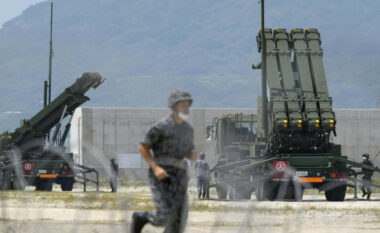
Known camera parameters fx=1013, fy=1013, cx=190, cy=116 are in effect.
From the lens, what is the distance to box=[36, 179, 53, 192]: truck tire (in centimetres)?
3762

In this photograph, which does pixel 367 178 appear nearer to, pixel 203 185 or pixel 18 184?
pixel 203 185

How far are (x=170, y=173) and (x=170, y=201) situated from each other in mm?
283

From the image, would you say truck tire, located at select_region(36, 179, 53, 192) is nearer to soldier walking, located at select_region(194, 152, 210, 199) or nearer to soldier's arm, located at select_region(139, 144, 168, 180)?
soldier walking, located at select_region(194, 152, 210, 199)

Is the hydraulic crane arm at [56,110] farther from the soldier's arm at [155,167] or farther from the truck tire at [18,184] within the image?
the soldier's arm at [155,167]

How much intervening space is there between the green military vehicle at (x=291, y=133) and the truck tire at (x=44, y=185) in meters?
9.11

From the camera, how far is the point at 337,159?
91.4 ft

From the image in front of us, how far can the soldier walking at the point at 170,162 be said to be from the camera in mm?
9930

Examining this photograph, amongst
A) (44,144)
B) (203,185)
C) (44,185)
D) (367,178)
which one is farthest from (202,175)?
(44,144)

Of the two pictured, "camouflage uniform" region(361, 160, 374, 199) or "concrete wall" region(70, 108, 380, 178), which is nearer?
"camouflage uniform" region(361, 160, 374, 199)

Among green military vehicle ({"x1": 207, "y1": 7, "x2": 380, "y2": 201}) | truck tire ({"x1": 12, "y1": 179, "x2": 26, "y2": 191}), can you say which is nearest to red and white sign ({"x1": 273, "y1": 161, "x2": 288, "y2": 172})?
green military vehicle ({"x1": 207, "y1": 7, "x2": 380, "y2": 201})

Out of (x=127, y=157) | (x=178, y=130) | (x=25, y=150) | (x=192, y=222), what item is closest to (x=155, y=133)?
(x=178, y=130)

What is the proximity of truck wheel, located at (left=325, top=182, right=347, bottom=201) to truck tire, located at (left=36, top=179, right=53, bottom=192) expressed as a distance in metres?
12.8

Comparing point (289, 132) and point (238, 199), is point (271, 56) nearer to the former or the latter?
point (289, 132)

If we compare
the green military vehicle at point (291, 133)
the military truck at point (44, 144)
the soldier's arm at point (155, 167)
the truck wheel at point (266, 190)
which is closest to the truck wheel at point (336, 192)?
the green military vehicle at point (291, 133)
